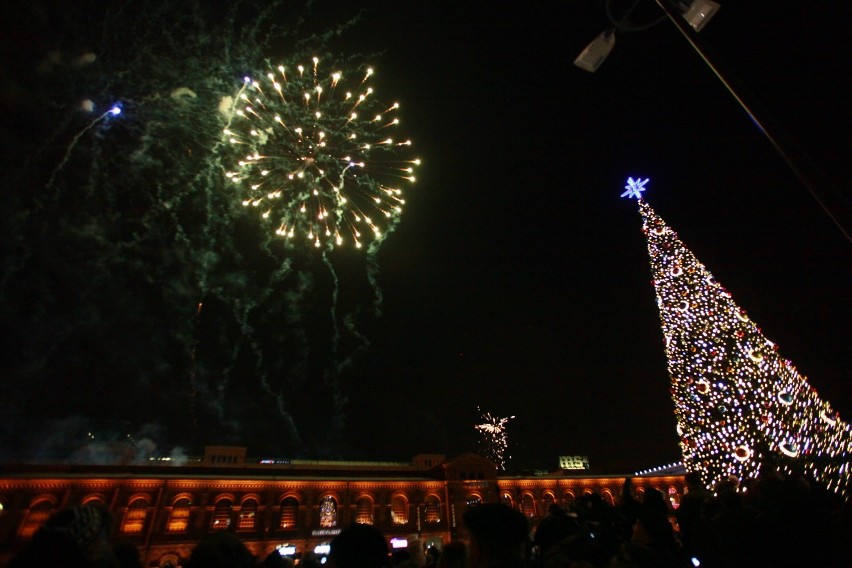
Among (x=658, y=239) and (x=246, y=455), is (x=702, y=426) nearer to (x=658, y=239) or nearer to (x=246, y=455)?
(x=658, y=239)

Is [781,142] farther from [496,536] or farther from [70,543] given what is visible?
[70,543]

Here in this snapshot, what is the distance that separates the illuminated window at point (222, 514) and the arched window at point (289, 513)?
11.7ft

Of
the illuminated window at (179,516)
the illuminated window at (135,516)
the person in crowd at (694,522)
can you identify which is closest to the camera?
the person in crowd at (694,522)

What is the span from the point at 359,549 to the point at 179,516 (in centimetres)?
3286

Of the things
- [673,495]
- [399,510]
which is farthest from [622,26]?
[673,495]

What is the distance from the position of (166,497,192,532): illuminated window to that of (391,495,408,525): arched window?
15047 mm

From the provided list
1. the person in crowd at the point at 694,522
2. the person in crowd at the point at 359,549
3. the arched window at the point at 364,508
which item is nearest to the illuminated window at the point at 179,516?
the arched window at the point at 364,508

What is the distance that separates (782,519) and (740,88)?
4105 millimetres

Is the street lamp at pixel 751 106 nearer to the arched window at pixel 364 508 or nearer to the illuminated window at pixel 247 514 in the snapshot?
the illuminated window at pixel 247 514

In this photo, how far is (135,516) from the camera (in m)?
26.9

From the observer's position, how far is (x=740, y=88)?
4453 mm

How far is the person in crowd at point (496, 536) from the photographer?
2652mm

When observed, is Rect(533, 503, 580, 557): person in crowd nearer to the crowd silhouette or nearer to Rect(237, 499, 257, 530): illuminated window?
the crowd silhouette

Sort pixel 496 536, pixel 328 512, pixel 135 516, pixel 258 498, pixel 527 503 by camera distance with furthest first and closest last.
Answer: pixel 527 503 → pixel 328 512 → pixel 258 498 → pixel 135 516 → pixel 496 536
